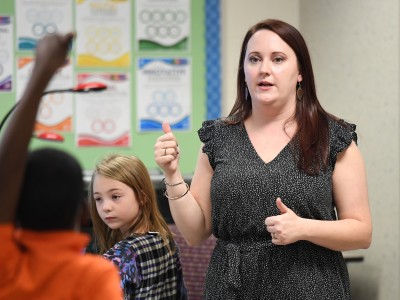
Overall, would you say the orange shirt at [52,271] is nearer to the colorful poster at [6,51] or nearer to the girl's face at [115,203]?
the girl's face at [115,203]

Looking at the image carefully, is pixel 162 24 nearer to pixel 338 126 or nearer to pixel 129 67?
pixel 129 67

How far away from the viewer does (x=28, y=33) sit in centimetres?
404

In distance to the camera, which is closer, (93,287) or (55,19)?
(93,287)

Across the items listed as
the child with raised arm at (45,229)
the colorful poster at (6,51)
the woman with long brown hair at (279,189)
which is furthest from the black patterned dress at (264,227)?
the colorful poster at (6,51)

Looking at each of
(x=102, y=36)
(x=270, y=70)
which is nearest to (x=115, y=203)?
(x=270, y=70)

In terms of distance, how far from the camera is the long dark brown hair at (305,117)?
1.90 meters

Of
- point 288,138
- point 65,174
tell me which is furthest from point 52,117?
point 65,174

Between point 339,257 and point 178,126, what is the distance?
2274 mm

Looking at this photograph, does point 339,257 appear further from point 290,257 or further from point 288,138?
point 288,138

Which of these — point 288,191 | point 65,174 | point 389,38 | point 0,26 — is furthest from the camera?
point 0,26

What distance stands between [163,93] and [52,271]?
3.25 m

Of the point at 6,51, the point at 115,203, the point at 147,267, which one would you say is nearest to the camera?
the point at 147,267

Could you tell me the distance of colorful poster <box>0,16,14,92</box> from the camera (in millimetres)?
4016

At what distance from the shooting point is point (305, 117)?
1.96 m
